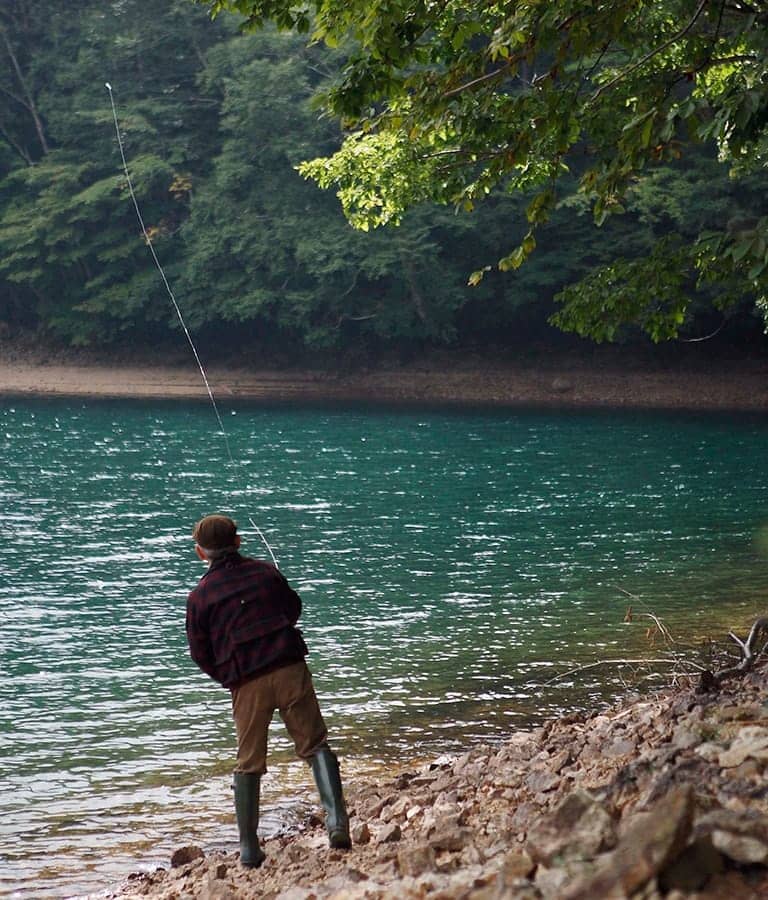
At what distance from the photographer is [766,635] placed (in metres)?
12.1

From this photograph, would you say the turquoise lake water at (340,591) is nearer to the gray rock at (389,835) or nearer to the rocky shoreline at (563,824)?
the rocky shoreline at (563,824)

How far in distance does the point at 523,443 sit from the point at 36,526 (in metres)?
14.5

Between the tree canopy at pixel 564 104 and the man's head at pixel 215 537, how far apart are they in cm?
305

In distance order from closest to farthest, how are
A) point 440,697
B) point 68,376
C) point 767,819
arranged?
1. point 767,819
2. point 440,697
3. point 68,376

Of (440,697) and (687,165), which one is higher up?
(687,165)

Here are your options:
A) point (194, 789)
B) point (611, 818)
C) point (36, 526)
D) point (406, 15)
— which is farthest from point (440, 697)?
point (36, 526)

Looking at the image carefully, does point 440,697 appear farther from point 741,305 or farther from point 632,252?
point 632,252

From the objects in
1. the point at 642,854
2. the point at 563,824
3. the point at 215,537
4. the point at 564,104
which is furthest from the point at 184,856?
the point at 564,104

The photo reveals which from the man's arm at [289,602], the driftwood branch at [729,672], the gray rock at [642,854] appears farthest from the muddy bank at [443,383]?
the gray rock at [642,854]

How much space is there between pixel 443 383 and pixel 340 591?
31476 millimetres

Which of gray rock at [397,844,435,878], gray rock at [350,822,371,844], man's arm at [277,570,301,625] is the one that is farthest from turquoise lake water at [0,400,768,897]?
gray rock at [397,844,435,878]

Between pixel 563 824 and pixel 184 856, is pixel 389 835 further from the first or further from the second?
pixel 563 824

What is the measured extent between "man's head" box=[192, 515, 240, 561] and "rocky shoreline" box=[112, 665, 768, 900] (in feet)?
4.96

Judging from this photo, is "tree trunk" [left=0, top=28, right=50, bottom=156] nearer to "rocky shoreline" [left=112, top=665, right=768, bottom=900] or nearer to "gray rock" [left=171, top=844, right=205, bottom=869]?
"rocky shoreline" [left=112, top=665, right=768, bottom=900]
